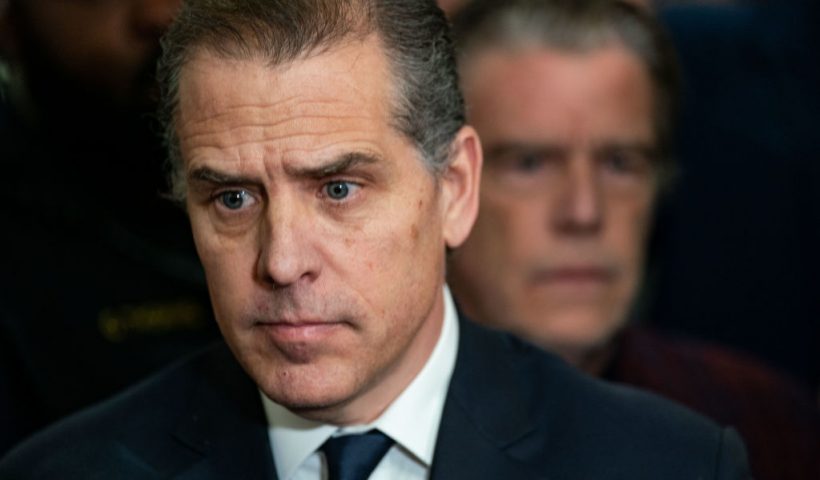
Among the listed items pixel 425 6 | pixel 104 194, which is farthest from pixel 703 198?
pixel 425 6

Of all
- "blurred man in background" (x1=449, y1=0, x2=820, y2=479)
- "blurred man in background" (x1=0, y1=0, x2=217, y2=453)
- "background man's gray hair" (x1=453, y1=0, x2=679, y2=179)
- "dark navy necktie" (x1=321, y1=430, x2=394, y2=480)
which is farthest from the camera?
"background man's gray hair" (x1=453, y1=0, x2=679, y2=179)

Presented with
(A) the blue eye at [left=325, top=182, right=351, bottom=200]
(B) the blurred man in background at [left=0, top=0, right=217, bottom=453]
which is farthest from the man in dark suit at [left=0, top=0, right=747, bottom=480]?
(B) the blurred man in background at [left=0, top=0, right=217, bottom=453]

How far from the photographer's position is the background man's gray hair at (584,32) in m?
3.91

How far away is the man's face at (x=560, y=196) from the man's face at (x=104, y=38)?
30.1 inches

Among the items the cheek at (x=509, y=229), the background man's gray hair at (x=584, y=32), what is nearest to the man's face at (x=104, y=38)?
the background man's gray hair at (x=584, y=32)

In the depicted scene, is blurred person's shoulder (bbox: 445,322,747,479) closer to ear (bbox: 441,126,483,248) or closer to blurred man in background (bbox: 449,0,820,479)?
ear (bbox: 441,126,483,248)

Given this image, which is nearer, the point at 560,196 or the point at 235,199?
the point at 235,199

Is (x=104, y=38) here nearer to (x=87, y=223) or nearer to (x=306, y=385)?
(x=87, y=223)

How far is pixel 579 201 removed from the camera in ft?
12.2

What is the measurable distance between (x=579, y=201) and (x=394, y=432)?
1.21 m

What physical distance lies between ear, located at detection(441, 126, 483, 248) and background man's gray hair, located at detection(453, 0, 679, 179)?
1227 mm

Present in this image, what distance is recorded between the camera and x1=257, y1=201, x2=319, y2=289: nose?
2.39 m

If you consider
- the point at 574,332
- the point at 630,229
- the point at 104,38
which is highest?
the point at 104,38

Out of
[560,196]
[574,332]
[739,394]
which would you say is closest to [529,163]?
[560,196]
